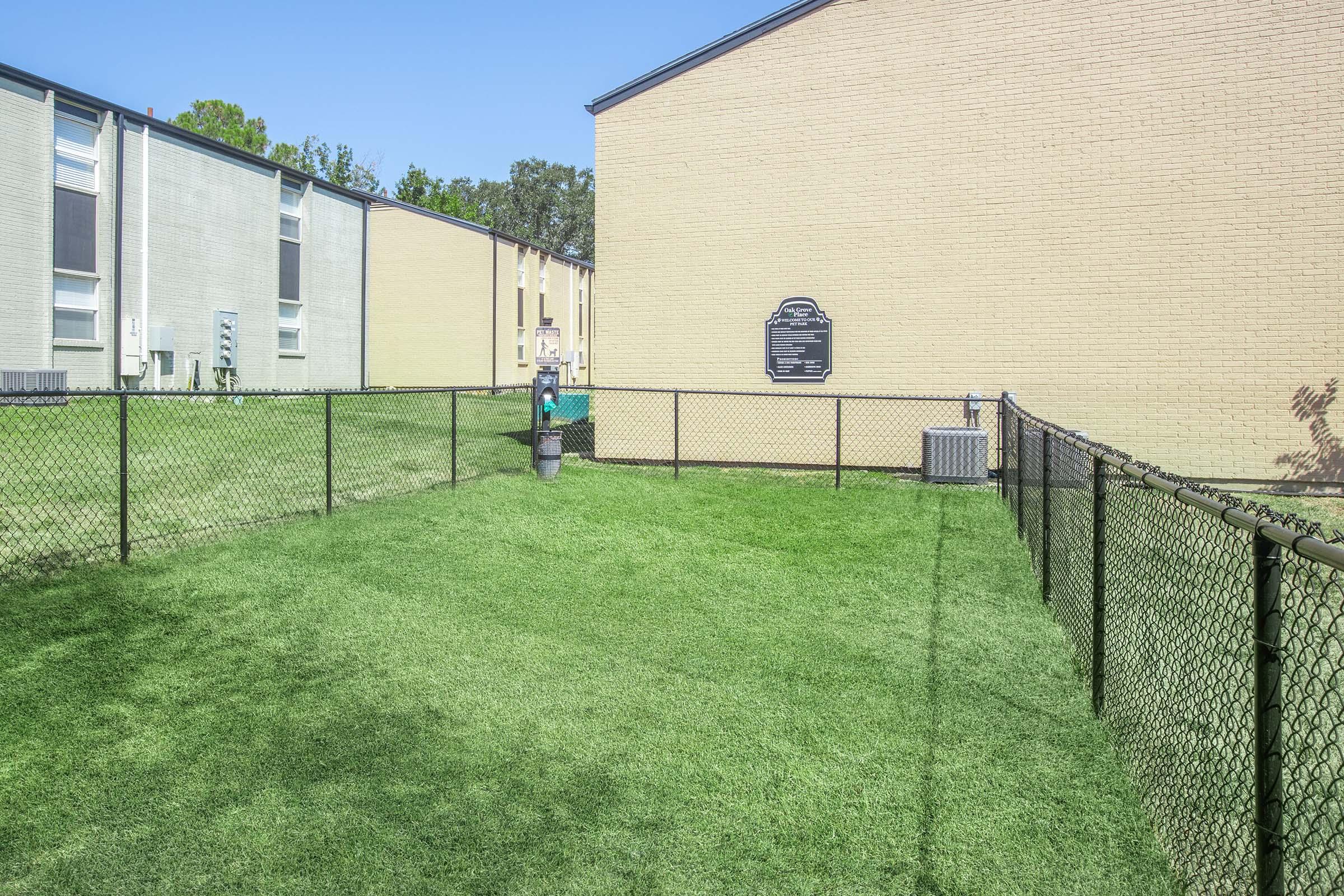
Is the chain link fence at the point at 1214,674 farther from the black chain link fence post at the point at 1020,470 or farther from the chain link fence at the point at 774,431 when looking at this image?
the chain link fence at the point at 774,431

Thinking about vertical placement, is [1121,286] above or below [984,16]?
below

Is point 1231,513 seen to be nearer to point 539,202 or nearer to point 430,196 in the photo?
point 430,196

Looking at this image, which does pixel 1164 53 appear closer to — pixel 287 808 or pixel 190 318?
pixel 287 808

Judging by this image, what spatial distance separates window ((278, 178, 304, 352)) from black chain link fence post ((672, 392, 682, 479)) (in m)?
15.7

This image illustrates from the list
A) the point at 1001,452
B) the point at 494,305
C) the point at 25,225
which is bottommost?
the point at 1001,452

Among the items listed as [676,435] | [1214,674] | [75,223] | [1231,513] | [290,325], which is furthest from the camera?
[290,325]

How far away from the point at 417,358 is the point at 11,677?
90.8 ft

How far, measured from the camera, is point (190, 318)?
23156 mm

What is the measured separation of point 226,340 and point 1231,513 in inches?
981

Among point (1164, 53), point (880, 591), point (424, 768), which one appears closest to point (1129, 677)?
point (880, 591)

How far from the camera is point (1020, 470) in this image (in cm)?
966

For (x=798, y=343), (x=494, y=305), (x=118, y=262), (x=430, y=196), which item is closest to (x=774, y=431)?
(x=798, y=343)

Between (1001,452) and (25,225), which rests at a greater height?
(25,225)

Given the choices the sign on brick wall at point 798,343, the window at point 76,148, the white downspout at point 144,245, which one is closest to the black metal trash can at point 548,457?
the sign on brick wall at point 798,343
